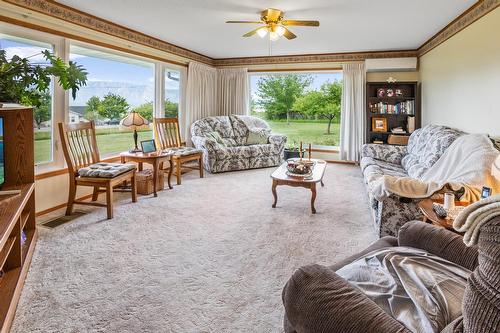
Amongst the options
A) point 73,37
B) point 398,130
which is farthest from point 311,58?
point 73,37

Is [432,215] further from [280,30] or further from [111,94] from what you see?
[111,94]

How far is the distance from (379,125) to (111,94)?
4997mm

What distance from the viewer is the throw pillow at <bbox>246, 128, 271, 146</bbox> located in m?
6.72

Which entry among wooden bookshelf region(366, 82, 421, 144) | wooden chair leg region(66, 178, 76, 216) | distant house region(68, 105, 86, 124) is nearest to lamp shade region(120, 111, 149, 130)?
distant house region(68, 105, 86, 124)

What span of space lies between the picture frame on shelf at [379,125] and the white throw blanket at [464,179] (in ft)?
10.9

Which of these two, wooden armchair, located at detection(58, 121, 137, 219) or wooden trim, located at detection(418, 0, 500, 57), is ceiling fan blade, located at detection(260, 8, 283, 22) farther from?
wooden armchair, located at detection(58, 121, 137, 219)

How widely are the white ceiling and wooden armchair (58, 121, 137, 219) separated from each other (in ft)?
4.83

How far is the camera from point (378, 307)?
3.37 feet

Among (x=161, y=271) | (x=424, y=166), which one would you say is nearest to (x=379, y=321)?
(x=161, y=271)

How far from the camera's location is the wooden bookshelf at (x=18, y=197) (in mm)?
1965

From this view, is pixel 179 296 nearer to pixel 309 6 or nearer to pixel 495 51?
pixel 309 6

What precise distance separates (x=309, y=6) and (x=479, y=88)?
2.14 m

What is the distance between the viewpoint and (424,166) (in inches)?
144

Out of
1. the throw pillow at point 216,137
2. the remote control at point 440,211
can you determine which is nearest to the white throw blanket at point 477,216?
the remote control at point 440,211
